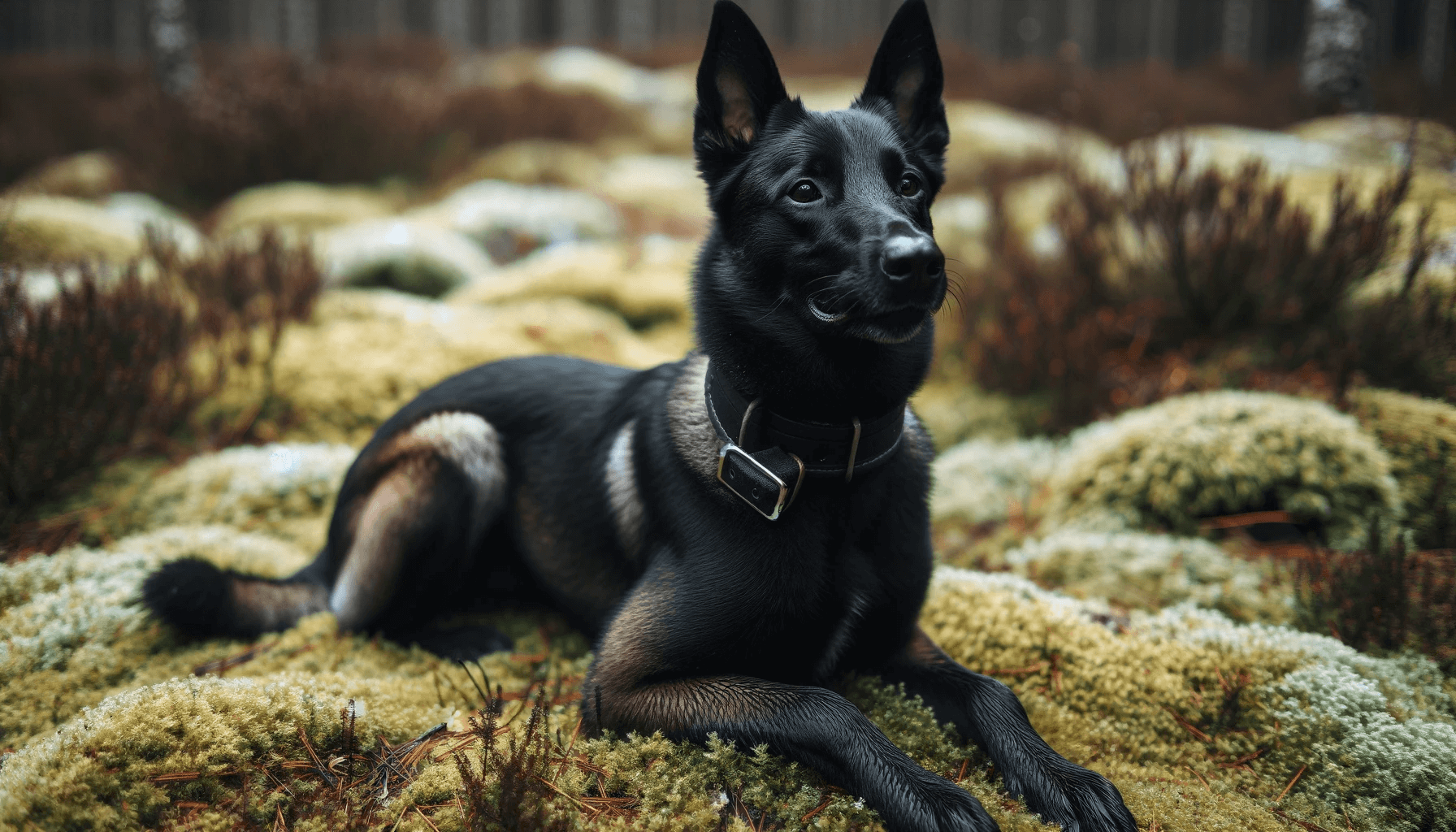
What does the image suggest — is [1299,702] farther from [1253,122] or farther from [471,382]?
[1253,122]

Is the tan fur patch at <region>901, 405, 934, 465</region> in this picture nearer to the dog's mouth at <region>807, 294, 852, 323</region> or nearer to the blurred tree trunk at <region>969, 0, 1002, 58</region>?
the dog's mouth at <region>807, 294, 852, 323</region>

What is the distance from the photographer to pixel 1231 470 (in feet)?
10.1

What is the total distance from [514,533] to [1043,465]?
2.80 meters

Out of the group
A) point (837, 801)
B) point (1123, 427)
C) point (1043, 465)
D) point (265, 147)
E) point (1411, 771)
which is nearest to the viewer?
point (837, 801)

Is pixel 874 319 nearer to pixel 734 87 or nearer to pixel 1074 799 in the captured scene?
pixel 734 87

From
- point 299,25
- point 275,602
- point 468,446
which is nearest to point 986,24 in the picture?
point 299,25

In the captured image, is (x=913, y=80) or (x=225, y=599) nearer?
(x=913, y=80)

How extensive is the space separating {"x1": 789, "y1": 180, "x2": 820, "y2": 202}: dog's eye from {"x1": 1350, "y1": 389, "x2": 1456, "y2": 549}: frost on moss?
2.78 m

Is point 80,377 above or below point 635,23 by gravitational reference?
below

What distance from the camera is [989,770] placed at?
1.85m

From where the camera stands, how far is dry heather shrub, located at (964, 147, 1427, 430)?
3750mm

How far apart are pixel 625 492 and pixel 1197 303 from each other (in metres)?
3.82

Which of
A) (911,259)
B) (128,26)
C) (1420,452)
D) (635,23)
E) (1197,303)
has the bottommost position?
(1420,452)

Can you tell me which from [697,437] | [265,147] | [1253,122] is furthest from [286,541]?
[1253,122]
